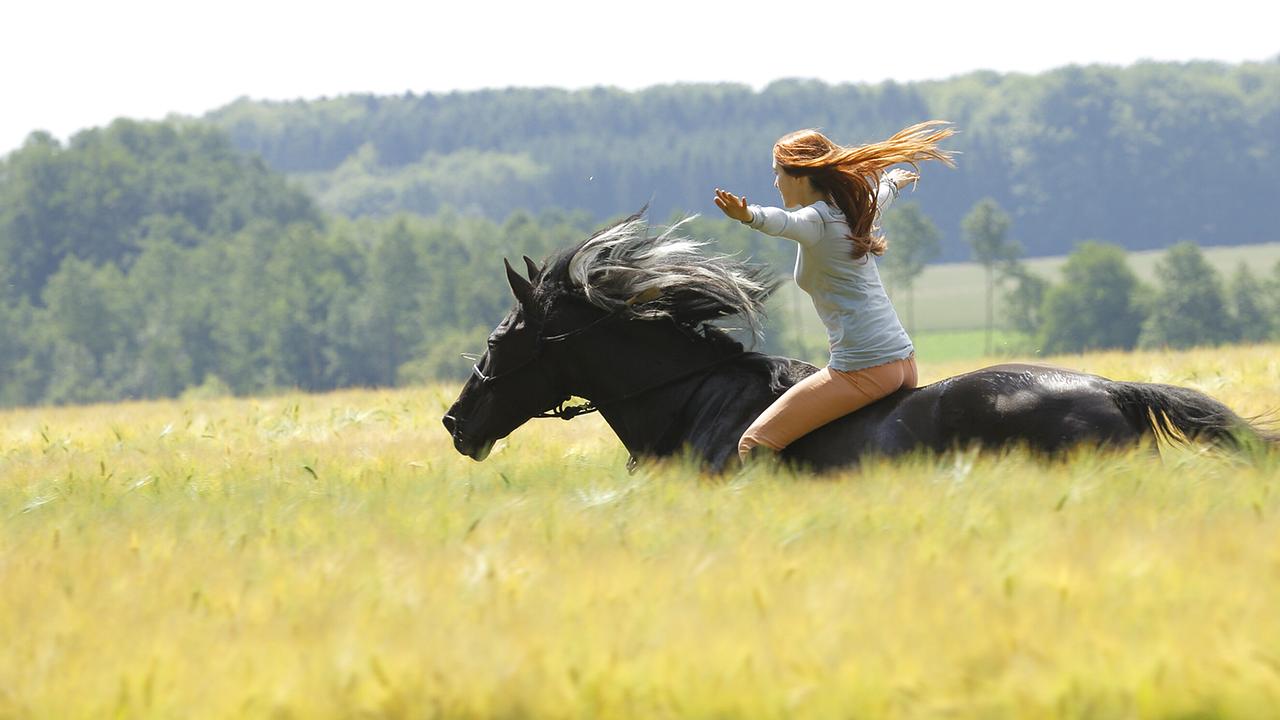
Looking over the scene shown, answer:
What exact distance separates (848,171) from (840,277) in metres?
0.56

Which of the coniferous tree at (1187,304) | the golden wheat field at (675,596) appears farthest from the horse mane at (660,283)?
the coniferous tree at (1187,304)

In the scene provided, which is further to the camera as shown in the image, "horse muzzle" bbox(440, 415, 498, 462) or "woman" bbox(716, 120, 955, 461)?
"horse muzzle" bbox(440, 415, 498, 462)

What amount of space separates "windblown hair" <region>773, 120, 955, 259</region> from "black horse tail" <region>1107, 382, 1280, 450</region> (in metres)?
1.48

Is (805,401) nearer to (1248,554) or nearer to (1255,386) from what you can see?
(1248,554)

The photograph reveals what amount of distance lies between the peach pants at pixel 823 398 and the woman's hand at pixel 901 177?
1166mm

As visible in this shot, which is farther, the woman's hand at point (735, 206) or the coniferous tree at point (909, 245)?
the coniferous tree at point (909, 245)

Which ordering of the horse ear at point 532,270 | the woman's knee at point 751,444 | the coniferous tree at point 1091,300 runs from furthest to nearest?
the coniferous tree at point 1091,300
the horse ear at point 532,270
the woman's knee at point 751,444

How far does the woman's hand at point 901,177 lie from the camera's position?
8.94 m

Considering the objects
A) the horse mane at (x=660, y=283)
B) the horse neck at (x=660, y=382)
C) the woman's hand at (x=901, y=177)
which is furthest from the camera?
the horse mane at (x=660, y=283)

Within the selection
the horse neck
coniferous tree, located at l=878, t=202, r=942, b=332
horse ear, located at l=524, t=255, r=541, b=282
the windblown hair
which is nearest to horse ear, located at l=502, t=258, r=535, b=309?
horse ear, located at l=524, t=255, r=541, b=282

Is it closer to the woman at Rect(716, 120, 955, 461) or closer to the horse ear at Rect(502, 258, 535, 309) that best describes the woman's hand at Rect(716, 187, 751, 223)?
the woman at Rect(716, 120, 955, 461)

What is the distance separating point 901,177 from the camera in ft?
29.8

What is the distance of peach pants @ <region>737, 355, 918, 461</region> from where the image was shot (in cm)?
824

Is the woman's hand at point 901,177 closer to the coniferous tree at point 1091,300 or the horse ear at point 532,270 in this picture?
the horse ear at point 532,270
